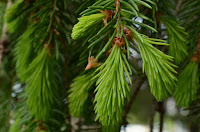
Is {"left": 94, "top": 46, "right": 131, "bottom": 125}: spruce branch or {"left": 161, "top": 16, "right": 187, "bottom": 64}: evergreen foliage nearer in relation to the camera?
{"left": 94, "top": 46, "right": 131, "bottom": 125}: spruce branch

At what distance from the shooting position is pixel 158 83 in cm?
33

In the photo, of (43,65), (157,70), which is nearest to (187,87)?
(157,70)

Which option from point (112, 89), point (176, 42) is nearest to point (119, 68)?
point (112, 89)

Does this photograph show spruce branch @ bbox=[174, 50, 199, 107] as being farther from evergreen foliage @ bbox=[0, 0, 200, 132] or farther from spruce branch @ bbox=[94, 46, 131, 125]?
spruce branch @ bbox=[94, 46, 131, 125]

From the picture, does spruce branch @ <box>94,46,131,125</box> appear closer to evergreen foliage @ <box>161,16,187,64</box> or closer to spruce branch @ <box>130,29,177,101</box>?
spruce branch @ <box>130,29,177,101</box>

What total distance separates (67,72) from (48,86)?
19 cm

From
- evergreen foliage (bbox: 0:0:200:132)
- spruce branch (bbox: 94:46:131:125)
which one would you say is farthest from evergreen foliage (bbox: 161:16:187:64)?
spruce branch (bbox: 94:46:131:125)

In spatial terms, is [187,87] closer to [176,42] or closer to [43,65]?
[176,42]

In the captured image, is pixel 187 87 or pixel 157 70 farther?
pixel 187 87

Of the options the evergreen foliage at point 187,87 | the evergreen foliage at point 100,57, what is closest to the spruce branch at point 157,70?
the evergreen foliage at point 100,57

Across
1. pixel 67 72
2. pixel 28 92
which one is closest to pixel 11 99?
pixel 67 72

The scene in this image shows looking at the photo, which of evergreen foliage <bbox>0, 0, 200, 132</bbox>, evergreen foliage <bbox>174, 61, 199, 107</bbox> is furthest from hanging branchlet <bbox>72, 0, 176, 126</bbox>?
evergreen foliage <bbox>174, 61, 199, 107</bbox>

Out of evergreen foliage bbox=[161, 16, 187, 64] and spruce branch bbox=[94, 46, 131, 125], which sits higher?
evergreen foliage bbox=[161, 16, 187, 64]

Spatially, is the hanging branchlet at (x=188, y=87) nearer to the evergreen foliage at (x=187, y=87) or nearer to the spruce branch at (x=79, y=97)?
the evergreen foliage at (x=187, y=87)
